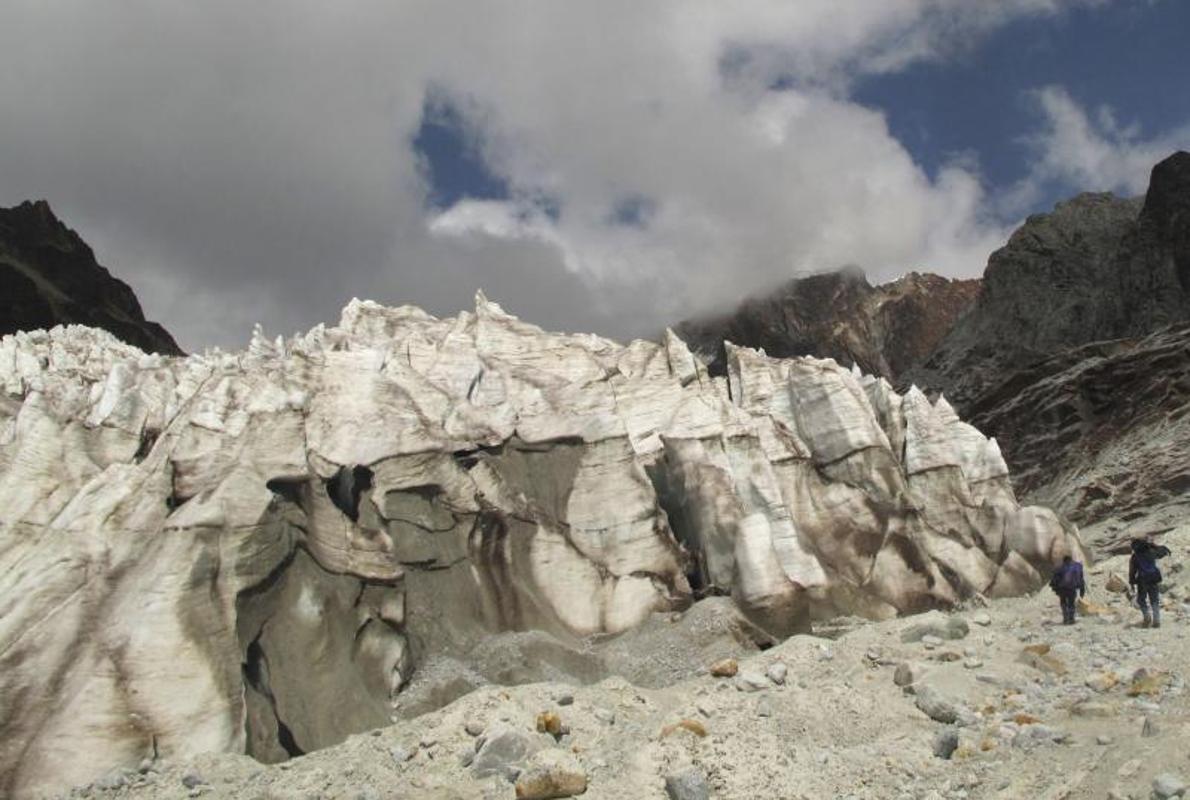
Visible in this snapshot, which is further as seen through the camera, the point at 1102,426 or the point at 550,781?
the point at 1102,426

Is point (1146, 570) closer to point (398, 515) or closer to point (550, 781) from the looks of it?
point (550, 781)

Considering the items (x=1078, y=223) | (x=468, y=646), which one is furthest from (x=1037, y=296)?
(x=468, y=646)

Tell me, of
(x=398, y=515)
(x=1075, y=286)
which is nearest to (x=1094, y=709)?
(x=398, y=515)

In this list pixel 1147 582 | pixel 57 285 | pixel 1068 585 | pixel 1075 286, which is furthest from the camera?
pixel 57 285

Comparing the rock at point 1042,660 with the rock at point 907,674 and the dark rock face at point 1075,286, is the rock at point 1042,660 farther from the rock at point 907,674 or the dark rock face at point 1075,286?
the dark rock face at point 1075,286

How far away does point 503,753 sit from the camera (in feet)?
41.5

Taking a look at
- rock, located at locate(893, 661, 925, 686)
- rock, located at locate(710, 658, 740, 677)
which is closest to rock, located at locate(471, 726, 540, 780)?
rock, located at locate(710, 658, 740, 677)

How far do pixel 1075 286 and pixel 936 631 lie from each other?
9509cm

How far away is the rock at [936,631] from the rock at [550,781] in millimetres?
8519

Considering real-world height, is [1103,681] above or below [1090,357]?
below

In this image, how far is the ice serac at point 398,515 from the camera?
14.4m

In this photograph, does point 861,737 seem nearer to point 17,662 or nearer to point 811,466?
point 17,662

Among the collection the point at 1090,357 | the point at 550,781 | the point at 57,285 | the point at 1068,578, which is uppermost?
the point at 57,285

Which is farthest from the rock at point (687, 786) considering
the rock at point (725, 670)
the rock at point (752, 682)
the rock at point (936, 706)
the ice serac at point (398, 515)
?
the ice serac at point (398, 515)
